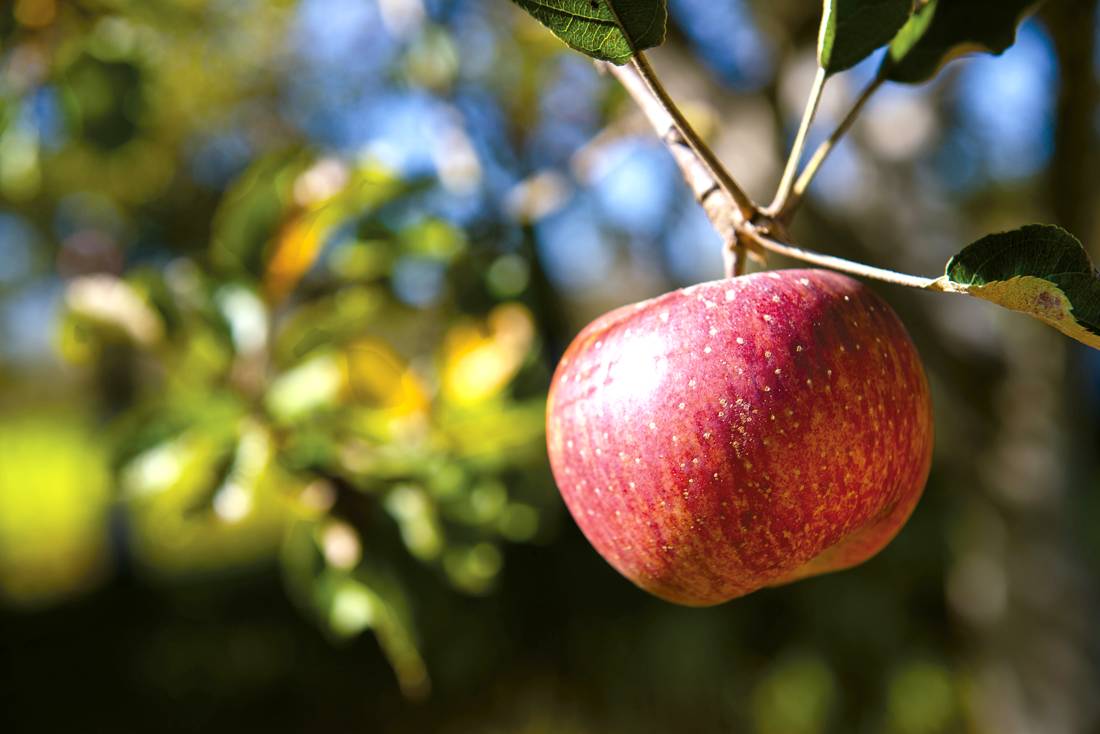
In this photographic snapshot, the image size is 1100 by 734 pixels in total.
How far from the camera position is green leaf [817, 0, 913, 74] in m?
0.54

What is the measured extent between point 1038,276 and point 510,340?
0.91 meters

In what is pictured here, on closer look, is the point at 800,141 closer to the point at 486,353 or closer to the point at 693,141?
the point at 693,141

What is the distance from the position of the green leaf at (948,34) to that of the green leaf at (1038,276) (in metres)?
0.16

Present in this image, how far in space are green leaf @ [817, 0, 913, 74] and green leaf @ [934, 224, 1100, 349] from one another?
14 cm

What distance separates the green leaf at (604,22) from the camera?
50cm

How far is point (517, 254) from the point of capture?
1313 millimetres

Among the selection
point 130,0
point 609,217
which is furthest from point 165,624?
point 130,0

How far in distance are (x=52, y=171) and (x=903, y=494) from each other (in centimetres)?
333

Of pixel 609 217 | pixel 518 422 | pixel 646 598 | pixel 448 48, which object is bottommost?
pixel 646 598

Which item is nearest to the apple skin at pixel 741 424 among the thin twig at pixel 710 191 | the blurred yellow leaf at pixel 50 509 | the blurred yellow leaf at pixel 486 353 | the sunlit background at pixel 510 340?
the thin twig at pixel 710 191

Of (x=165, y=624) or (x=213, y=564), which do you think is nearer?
(x=165, y=624)

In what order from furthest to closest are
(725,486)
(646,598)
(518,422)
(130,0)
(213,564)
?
(213,564)
(646,598)
(130,0)
(518,422)
(725,486)

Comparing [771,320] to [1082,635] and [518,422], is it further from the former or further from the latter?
[1082,635]

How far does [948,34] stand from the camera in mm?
587
